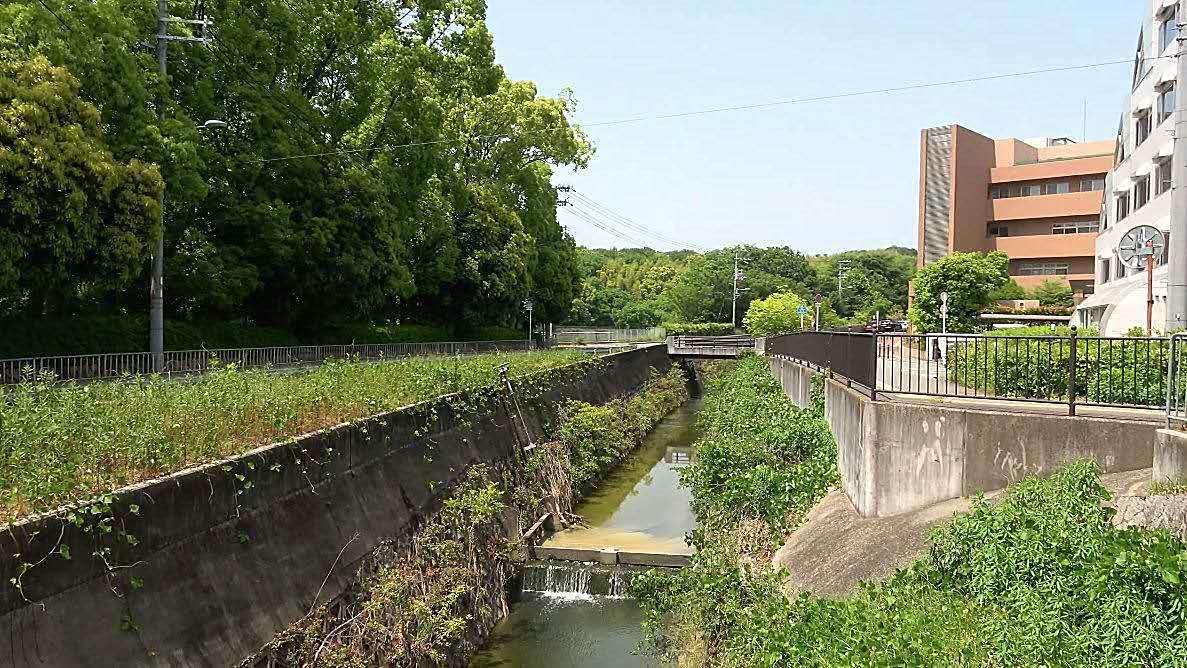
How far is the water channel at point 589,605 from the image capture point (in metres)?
12.9

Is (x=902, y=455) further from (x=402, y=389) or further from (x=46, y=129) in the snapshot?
(x=46, y=129)

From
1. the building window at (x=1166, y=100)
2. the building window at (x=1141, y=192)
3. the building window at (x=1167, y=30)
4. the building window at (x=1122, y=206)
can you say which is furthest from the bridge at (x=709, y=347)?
the building window at (x=1167, y=30)

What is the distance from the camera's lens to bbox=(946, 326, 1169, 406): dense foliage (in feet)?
30.2

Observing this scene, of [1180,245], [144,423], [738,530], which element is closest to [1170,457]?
[738,530]

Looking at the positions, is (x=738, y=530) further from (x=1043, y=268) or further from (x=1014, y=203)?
(x=1014, y=203)

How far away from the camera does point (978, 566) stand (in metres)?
6.95

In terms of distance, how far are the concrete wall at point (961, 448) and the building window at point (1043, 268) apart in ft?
187

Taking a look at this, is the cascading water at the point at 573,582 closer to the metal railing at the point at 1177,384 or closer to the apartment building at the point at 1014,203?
the metal railing at the point at 1177,384

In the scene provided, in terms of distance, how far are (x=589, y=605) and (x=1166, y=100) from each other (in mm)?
24393

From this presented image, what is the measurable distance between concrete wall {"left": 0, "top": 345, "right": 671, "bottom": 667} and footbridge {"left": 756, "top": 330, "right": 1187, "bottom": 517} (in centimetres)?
616

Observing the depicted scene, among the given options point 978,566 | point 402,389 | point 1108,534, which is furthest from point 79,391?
point 1108,534

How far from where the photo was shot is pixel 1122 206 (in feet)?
113

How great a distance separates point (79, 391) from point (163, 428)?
224cm

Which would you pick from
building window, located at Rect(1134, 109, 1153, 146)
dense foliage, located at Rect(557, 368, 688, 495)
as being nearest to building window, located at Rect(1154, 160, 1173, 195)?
building window, located at Rect(1134, 109, 1153, 146)
